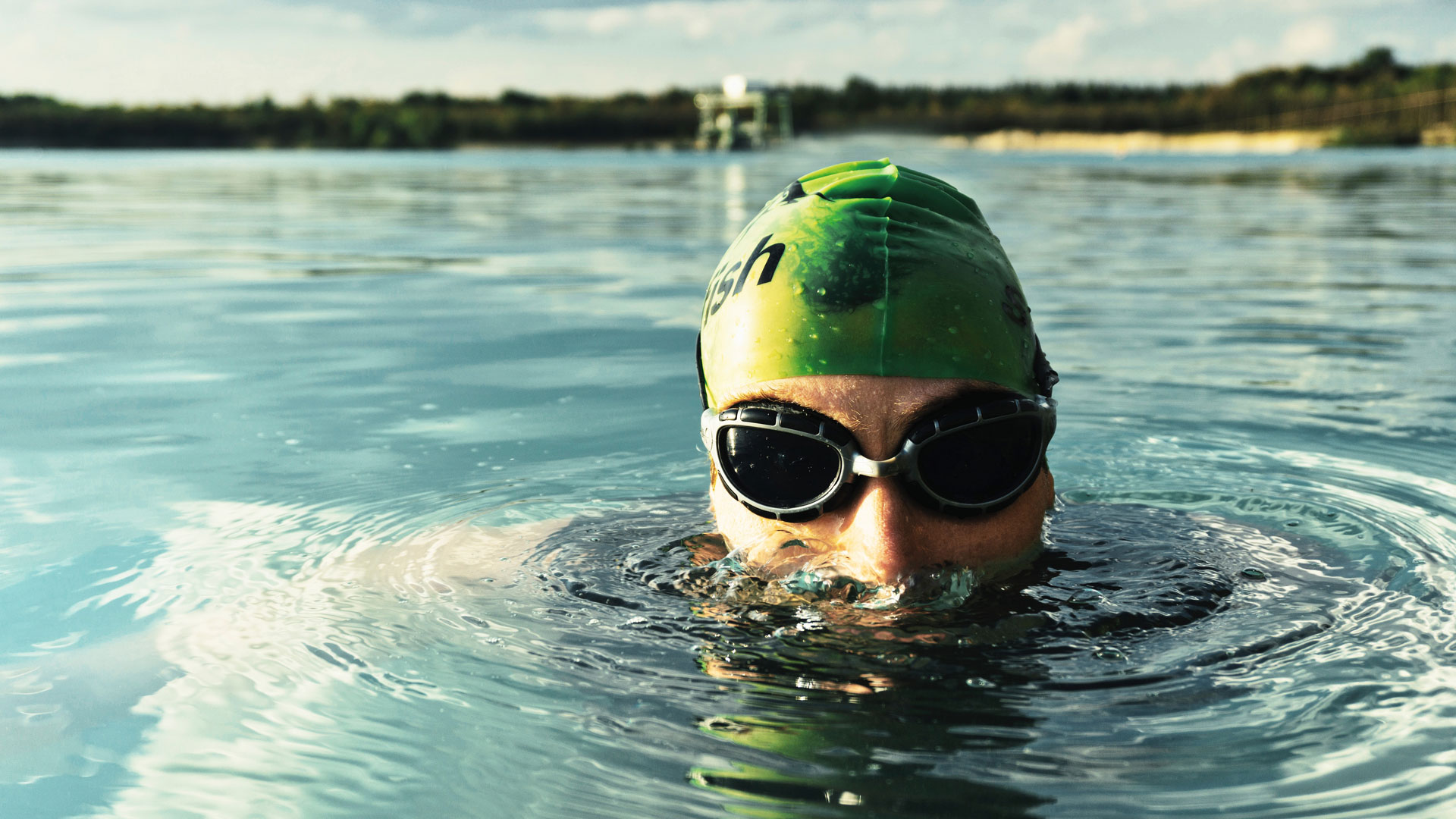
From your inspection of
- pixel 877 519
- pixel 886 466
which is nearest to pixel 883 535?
pixel 877 519

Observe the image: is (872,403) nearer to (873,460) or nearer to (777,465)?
(873,460)

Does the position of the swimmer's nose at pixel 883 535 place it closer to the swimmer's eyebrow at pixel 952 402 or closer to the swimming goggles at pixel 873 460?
the swimming goggles at pixel 873 460

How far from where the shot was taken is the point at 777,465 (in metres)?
2.98

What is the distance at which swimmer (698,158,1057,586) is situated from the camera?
2914 mm

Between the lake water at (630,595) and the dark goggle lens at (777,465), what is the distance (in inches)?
10.4

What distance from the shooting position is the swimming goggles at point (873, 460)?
9.48 feet

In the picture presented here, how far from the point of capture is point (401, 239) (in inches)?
607

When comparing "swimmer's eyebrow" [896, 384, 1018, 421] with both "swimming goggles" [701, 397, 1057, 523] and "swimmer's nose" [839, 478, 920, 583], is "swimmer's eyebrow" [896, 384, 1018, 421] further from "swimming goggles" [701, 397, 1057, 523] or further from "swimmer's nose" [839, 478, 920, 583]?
"swimmer's nose" [839, 478, 920, 583]

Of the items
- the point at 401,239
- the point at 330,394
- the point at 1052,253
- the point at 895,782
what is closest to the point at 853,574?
the point at 895,782

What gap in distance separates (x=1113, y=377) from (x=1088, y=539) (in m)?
3.17

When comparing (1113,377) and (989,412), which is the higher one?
(989,412)

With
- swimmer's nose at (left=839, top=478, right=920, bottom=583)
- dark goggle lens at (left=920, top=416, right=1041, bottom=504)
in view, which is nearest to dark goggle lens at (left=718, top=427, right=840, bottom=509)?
swimmer's nose at (left=839, top=478, right=920, bottom=583)

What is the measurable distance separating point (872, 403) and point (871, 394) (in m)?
0.02

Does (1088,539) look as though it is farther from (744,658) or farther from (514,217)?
(514,217)
